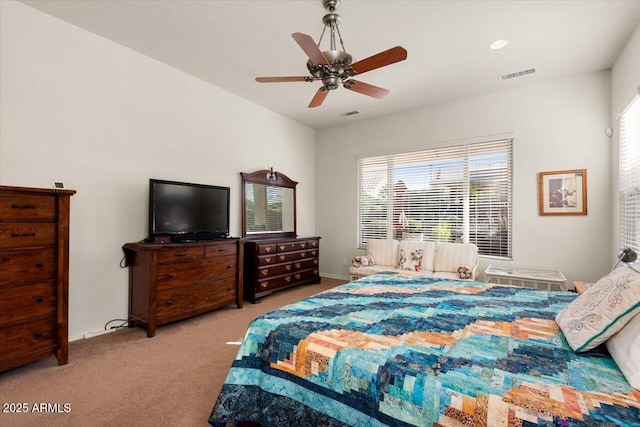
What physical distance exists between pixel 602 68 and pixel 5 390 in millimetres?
6492

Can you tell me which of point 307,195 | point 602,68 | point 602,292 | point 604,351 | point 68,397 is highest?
point 602,68

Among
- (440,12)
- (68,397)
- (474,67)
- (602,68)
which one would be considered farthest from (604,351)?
(602,68)

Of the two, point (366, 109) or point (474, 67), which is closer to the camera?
A: point (474, 67)

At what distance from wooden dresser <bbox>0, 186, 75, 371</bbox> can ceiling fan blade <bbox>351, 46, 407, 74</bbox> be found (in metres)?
2.48

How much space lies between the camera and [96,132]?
305 centimetres

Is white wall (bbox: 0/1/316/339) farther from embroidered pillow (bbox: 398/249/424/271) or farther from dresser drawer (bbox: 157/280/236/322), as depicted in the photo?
embroidered pillow (bbox: 398/249/424/271)

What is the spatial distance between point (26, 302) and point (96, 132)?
5.69 feet

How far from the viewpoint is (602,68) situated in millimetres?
3545

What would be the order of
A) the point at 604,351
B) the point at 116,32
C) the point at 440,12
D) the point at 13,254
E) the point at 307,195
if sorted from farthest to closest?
the point at 307,195
the point at 116,32
the point at 440,12
the point at 13,254
the point at 604,351

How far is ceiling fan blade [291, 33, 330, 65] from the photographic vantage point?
6.39 feet

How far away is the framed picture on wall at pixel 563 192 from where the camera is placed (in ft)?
12.2

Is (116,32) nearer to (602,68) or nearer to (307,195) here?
(307,195)

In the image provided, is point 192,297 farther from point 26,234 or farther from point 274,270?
point 26,234

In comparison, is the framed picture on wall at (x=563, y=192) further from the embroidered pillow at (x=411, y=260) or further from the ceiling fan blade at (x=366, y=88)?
the ceiling fan blade at (x=366, y=88)
